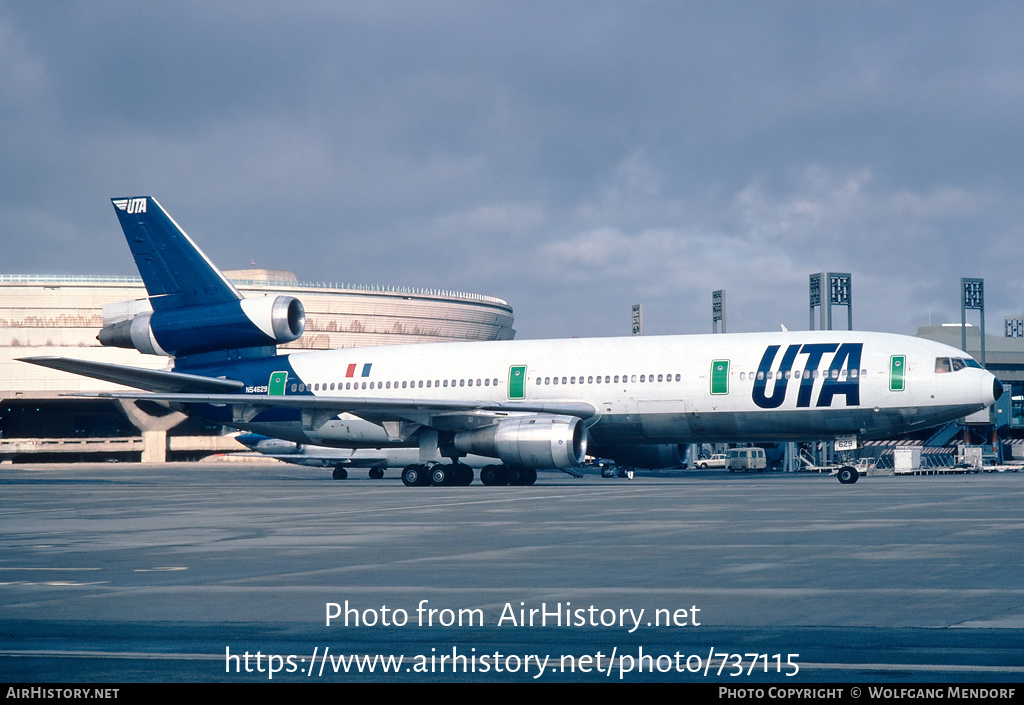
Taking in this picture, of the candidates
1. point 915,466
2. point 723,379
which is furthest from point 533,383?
point 915,466

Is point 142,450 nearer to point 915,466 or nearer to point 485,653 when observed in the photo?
point 915,466

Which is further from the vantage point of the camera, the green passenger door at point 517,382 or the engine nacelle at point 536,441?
the green passenger door at point 517,382

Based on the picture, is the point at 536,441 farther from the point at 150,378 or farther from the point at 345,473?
the point at 345,473

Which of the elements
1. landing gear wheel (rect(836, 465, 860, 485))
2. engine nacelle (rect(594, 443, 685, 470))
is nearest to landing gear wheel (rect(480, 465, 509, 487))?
engine nacelle (rect(594, 443, 685, 470))

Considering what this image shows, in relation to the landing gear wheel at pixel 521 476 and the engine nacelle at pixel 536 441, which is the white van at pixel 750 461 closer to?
the landing gear wheel at pixel 521 476

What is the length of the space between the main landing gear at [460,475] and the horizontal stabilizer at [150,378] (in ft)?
25.8

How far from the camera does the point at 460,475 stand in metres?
35.7

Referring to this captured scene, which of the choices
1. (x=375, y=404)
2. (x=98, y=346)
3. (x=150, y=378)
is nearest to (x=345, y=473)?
(x=150, y=378)

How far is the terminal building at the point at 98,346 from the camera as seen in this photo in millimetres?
99875

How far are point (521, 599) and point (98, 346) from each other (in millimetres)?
102638

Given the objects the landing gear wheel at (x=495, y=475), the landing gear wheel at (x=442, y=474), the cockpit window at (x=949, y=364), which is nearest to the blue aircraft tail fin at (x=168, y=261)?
the landing gear wheel at (x=442, y=474)

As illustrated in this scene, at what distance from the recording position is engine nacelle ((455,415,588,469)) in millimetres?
32000

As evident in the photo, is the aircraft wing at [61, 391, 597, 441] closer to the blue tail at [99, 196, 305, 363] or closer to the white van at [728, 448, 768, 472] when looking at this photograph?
the blue tail at [99, 196, 305, 363]

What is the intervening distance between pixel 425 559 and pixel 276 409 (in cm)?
2701
